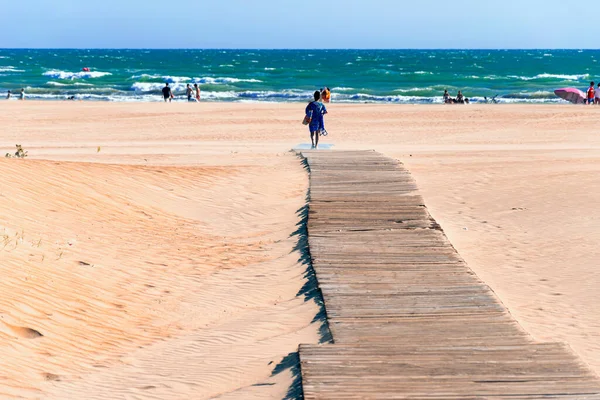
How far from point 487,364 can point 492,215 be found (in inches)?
294

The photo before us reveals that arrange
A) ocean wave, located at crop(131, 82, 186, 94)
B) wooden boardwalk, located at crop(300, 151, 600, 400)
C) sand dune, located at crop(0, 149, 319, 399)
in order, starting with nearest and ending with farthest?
wooden boardwalk, located at crop(300, 151, 600, 400) < sand dune, located at crop(0, 149, 319, 399) < ocean wave, located at crop(131, 82, 186, 94)

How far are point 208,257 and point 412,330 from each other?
4.23m

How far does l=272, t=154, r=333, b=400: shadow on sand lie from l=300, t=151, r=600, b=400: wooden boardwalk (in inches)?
5.1

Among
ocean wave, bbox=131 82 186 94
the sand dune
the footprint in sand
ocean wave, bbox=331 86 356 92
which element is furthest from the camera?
ocean wave, bbox=131 82 186 94

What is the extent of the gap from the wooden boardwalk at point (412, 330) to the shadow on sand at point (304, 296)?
129mm

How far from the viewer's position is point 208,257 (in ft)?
33.6

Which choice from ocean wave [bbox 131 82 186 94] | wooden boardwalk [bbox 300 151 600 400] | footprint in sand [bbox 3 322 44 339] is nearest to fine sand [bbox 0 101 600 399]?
footprint in sand [bbox 3 322 44 339]

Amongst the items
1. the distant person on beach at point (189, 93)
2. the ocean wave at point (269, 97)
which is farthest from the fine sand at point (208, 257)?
the ocean wave at point (269, 97)

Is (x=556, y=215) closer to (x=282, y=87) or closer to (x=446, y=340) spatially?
(x=446, y=340)

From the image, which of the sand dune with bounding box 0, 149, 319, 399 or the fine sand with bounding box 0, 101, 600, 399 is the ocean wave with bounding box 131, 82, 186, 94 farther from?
the sand dune with bounding box 0, 149, 319, 399

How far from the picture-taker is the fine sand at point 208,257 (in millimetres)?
6605

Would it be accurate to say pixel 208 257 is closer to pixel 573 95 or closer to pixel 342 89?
pixel 573 95

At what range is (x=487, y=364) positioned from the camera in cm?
567

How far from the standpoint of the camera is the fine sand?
21.7ft
